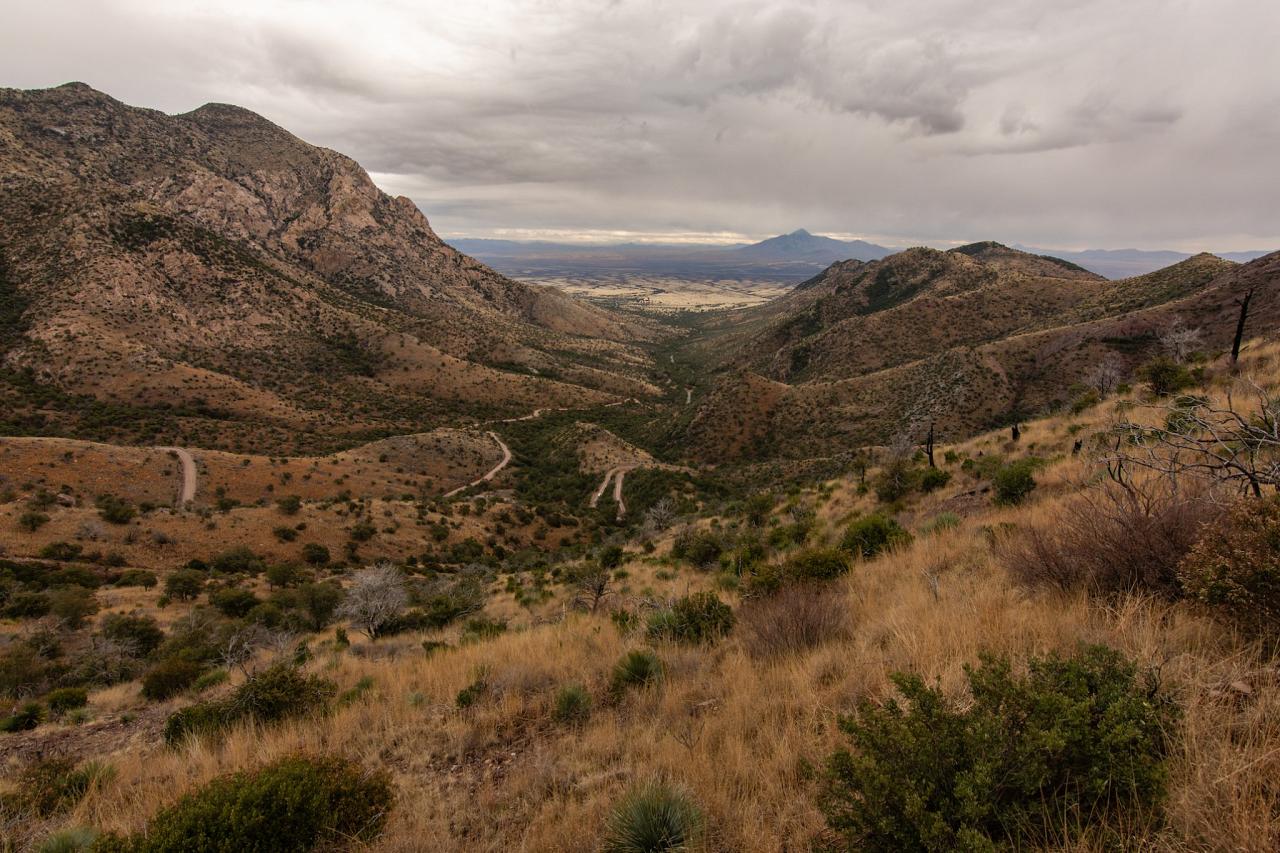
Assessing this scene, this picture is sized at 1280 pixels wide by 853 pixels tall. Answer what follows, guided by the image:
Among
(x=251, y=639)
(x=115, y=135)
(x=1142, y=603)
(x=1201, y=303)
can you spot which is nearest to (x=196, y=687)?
(x=251, y=639)

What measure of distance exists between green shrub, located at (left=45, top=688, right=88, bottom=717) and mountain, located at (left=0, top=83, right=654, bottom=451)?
51.0 m

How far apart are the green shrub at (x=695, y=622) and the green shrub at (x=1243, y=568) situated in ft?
15.2

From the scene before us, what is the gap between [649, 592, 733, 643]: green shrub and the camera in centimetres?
703

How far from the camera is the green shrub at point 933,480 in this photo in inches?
588

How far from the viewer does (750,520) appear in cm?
2097

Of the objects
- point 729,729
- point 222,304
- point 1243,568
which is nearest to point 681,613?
point 729,729

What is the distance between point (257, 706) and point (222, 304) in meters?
103

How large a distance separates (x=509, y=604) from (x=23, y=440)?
156 ft

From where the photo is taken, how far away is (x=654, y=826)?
3.13 meters

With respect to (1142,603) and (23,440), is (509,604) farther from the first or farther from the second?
(23,440)

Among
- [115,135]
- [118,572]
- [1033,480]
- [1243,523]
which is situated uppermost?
[115,135]

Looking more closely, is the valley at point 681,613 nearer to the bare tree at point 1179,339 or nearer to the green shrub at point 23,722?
the green shrub at point 23,722

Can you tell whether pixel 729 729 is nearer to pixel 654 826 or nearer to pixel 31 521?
pixel 654 826

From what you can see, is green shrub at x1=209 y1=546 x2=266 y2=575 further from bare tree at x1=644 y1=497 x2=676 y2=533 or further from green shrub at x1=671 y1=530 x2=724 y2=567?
green shrub at x1=671 y1=530 x2=724 y2=567
